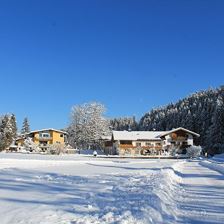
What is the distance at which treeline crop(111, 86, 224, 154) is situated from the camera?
88.2 metres

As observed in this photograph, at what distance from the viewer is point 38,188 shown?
1555 cm

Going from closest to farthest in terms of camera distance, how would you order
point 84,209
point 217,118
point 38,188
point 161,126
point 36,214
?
point 36,214, point 84,209, point 38,188, point 217,118, point 161,126

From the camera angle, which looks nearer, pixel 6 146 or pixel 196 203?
pixel 196 203

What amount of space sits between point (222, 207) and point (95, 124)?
10199cm

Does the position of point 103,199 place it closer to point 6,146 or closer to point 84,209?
point 84,209

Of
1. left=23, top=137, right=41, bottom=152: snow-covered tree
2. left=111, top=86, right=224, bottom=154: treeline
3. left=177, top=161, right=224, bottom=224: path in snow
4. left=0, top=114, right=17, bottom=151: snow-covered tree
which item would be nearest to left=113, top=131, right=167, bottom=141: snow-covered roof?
left=111, top=86, right=224, bottom=154: treeline

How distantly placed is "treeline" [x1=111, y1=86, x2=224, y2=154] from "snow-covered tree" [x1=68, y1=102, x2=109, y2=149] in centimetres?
2788

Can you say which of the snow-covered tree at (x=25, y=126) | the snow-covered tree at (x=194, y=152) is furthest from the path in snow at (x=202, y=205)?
the snow-covered tree at (x=25, y=126)

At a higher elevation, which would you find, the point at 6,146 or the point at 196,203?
the point at 6,146

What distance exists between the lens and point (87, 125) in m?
115

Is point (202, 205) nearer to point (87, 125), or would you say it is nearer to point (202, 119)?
point (87, 125)

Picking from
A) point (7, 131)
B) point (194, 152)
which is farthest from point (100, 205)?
point (7, 131)

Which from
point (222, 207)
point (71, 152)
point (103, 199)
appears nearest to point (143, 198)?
point (103, 199)

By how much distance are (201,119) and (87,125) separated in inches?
1390
